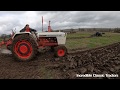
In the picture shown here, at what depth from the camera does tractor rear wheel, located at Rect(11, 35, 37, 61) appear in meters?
7.62

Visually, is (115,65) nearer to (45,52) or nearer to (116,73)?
(116,73)

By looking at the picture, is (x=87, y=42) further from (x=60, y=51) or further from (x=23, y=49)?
(x=23, y=49)

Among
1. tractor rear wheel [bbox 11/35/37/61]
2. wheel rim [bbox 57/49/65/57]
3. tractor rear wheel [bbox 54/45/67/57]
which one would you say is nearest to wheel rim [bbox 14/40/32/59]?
tractor rear wheel [bbox 11/35/37/61]

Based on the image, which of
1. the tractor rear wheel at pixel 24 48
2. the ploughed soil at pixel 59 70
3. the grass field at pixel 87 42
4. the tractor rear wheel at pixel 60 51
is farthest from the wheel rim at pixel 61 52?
the grass field at pixel 87 42

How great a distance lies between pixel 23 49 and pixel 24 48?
7 cm

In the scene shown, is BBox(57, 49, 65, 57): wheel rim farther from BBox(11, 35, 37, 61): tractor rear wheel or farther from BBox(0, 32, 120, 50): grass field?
BBox(0, 32, 120, 50): grass field

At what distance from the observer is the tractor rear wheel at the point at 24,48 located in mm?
7617

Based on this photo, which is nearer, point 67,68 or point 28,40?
point 67,68

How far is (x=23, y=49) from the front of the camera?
773 centimetres

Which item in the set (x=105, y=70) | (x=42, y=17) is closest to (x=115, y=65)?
(x=105, y=70)

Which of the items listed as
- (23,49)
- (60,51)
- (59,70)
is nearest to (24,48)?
(23,49)

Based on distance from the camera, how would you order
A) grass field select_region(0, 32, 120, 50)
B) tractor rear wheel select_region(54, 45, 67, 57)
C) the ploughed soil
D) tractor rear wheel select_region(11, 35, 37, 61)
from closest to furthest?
1. the ploughed soil
2. tractor rear wheel select_region(11, 35, 37, 61)
3. tractor rear wheel select_region(54, 45, 67, 57)
4. grass field select_region(0, 32, 120, 50)

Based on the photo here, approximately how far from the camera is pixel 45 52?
30.8 ft

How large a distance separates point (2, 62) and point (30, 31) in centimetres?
214
